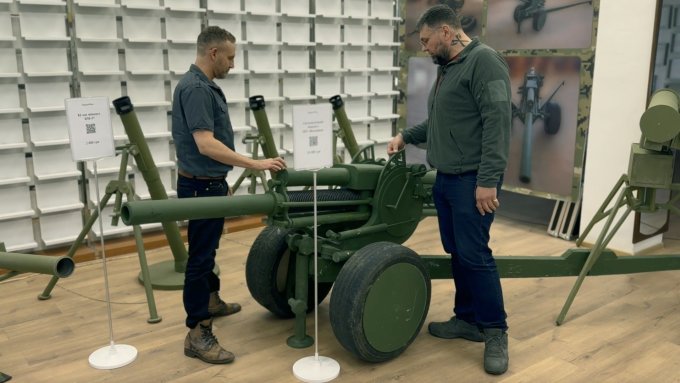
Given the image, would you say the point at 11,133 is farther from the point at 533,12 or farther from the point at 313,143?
the point at 533,12

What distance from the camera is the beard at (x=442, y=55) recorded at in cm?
305

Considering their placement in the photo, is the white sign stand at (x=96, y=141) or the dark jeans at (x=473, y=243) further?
the white sign stand at (x=96, y=141)

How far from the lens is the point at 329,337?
349 cm

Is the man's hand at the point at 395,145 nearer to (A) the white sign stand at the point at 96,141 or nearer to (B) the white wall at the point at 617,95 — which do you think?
(A) the white sign stand at the point at 96,141

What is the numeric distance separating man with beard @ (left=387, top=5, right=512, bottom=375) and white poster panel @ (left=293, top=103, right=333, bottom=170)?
59 centimetres

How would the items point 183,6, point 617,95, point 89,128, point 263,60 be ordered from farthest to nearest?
point 263,60
point 183,6
point 617,95
point 89,128

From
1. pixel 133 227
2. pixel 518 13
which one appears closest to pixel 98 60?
pixel 133 227

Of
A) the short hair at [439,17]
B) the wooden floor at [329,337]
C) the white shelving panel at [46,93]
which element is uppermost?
the short hair at [439,17]

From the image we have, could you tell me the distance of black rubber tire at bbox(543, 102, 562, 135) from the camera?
209 inches

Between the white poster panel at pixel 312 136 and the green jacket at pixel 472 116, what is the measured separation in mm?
585

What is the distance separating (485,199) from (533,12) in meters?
3.12

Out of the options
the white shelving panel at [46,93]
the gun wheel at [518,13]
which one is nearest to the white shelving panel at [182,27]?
the white shelving panel at [46,93]

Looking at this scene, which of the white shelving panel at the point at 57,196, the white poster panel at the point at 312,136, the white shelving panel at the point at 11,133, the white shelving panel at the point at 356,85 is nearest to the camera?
the white poster panel at the point at 312,136

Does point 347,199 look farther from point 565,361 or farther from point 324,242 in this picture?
point 565,361
